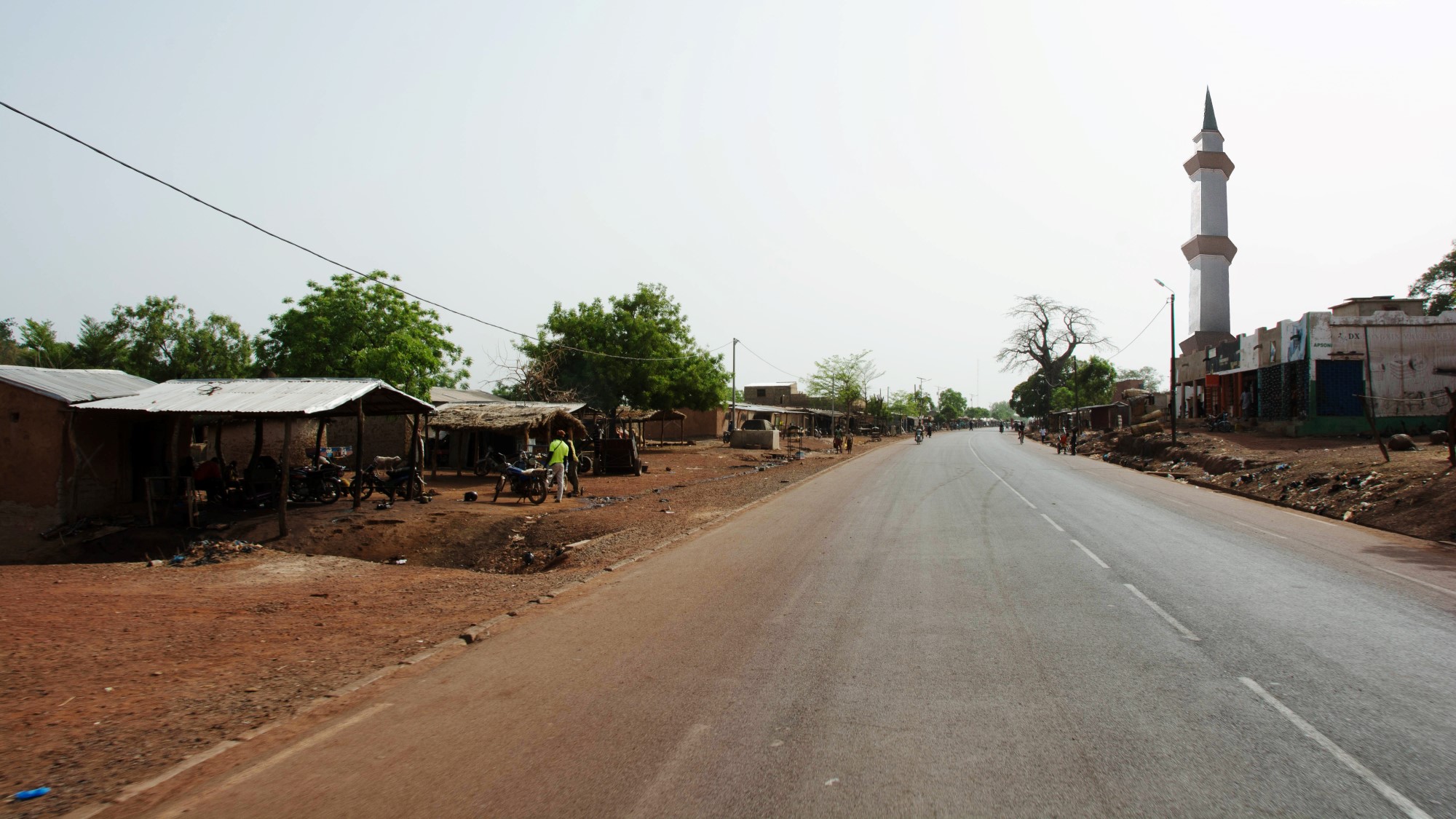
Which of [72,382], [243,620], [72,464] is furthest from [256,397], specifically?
[243,620]

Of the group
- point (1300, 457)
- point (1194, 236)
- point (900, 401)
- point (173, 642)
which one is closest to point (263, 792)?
point (173, 642)

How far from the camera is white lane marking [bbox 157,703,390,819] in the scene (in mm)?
3871

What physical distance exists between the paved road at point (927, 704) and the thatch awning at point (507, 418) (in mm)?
16910

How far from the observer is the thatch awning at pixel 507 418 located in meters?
25.7

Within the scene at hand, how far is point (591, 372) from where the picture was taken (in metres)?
45.9

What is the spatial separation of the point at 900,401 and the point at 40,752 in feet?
414

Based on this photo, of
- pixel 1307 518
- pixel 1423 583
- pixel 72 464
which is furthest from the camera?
pixel 1307 518

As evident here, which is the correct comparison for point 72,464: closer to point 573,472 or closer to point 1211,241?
point 573,472

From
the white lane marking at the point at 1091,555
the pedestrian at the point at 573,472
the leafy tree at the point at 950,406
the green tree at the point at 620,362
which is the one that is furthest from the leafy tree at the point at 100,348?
the leafy tree at the point at 950,406

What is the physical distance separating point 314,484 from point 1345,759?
18.9 metres

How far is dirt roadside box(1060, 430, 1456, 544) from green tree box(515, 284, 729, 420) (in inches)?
954

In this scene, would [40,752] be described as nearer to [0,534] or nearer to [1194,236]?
[0,534]

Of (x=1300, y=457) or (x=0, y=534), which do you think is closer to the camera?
(x=0, y=534)

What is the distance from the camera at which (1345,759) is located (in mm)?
4098
